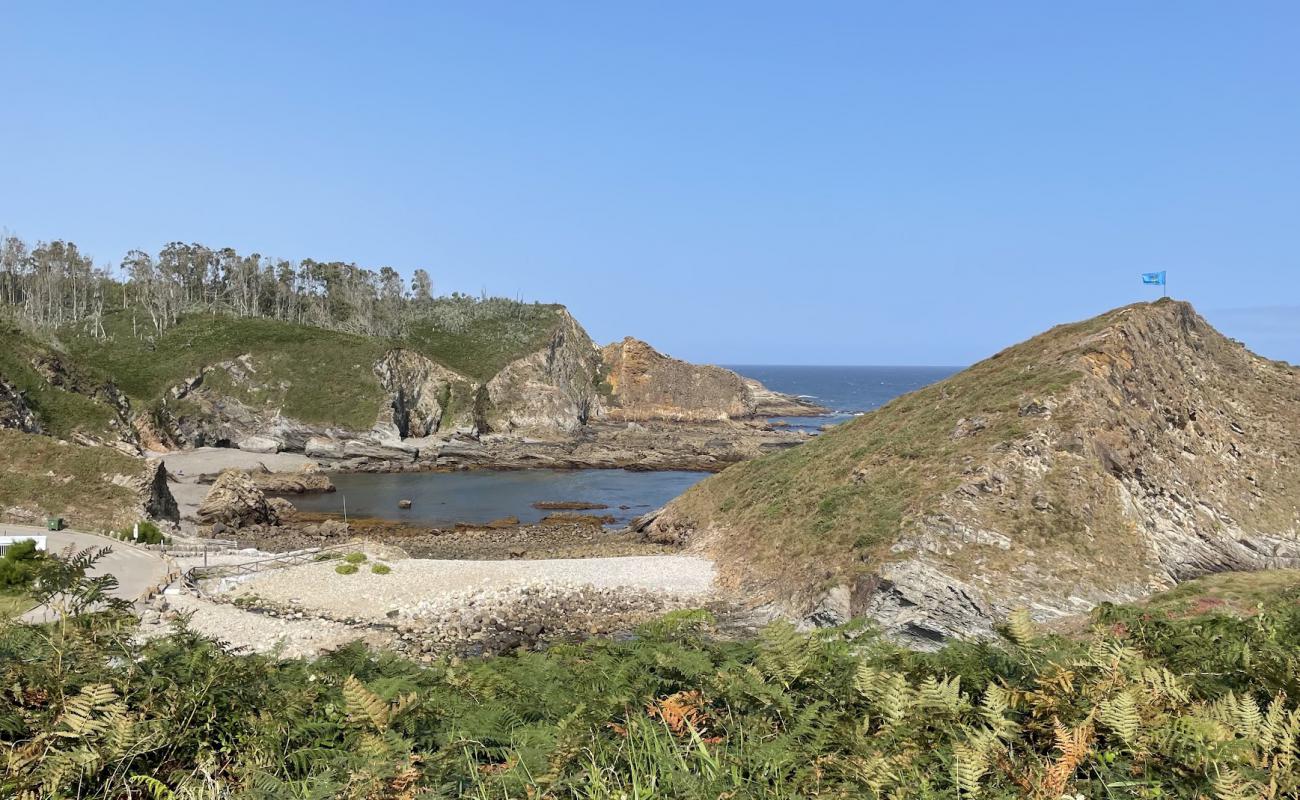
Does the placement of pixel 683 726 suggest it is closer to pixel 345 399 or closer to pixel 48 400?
pixel 48 400

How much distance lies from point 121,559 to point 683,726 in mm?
31824

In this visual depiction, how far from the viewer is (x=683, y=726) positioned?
4500mm

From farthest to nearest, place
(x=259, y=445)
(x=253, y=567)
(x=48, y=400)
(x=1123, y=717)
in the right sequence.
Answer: (x=259, y=445)
(x=48, y=400)
(x=253, y=567)
(x=1123, y=717)

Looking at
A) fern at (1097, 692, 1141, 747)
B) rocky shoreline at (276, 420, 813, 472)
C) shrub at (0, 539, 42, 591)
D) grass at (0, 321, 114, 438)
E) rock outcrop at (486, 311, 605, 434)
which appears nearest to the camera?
fern at (1097, 692, 1141, 747)

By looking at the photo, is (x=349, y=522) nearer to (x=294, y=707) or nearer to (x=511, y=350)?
(x=294, y=707)

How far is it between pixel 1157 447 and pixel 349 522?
4453 centimetres

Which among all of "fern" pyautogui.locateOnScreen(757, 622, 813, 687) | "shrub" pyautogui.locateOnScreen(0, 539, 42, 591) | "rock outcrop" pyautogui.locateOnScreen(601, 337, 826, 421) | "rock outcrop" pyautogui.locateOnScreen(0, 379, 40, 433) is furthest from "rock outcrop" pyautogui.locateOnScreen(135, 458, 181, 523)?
"rock outcrop" pyautogui.locateOnScreen(601, 337, 826, 421)

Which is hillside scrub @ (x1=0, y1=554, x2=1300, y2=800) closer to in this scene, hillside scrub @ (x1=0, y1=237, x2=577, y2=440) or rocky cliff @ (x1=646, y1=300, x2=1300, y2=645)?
rocky cliff @ (x1=646, y1=300, x2=1300, y2=645)

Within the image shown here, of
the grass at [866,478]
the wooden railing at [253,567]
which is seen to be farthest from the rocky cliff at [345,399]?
the grass at [866,478]

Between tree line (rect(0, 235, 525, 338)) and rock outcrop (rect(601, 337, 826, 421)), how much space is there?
2060 centimetres

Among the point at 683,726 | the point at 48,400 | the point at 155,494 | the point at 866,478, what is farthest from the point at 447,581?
the point at 48,400

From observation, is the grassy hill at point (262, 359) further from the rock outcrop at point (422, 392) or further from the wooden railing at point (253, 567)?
the wooden railing at point (253, 567)

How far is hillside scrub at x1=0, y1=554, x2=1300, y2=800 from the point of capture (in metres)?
3.32

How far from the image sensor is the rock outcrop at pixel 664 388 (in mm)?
112062
